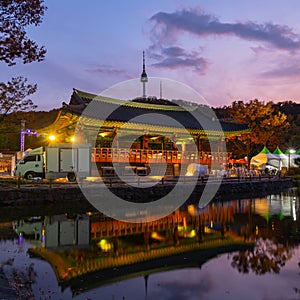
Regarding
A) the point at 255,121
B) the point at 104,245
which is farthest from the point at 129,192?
the point at 255,121

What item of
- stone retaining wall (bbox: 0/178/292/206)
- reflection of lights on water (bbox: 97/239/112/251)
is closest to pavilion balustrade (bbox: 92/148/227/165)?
stone retaining wall (bbox: 0/178/292/206)

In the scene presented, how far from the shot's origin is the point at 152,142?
124 ft

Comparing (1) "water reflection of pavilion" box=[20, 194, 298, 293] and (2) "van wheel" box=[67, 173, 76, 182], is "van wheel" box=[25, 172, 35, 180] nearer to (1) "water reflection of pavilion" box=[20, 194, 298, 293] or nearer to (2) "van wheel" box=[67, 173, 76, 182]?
(2) "van wheel" box=[67, 173, 76, 182]

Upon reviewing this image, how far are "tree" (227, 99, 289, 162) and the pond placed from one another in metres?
34.6

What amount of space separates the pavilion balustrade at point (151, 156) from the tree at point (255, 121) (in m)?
14.1

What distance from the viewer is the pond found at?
27.4 ft

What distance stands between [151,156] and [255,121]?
84.7 ft

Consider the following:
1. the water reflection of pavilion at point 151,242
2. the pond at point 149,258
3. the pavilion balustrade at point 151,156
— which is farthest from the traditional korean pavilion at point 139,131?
the pond at point 149,258

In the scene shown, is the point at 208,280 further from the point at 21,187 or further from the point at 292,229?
the point at 21,187

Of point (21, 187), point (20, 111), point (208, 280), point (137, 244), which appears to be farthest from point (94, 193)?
point (208, 280)

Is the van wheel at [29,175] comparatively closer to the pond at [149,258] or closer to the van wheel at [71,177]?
the van wheel at [71,177]

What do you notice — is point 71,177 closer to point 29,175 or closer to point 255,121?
point 29,175

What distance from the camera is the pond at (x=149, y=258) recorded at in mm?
8352

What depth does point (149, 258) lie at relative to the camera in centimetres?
1091
